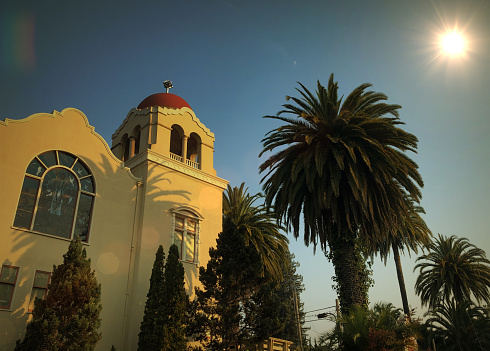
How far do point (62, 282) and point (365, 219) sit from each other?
1367 cm

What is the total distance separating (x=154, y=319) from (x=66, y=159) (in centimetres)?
796

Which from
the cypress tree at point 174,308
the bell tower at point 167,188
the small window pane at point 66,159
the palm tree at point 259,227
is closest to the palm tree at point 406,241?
the palm tree at point 259,227

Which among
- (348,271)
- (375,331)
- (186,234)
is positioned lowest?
(375,331)

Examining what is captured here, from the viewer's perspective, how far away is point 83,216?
1750 cm

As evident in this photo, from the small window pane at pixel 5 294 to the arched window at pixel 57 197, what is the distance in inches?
89.7

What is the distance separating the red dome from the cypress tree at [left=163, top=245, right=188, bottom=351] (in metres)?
10.6

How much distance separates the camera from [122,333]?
16969 mm

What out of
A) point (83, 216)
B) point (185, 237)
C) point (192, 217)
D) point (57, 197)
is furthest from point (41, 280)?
point (192, 217)

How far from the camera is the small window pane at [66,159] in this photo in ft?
57.4

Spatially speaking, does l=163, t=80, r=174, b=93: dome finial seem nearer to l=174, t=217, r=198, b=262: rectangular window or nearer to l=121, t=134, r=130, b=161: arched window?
l=121, t=134, r=130, b=161: arched window

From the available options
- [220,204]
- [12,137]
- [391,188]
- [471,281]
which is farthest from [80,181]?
[471,281]

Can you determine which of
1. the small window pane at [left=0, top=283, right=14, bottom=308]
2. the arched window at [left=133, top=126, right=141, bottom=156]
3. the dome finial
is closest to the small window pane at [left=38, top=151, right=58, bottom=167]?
the small window pane at [left=0, top=283, right=14, bottom=308]

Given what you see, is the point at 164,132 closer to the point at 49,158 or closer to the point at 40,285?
the point at 49,158

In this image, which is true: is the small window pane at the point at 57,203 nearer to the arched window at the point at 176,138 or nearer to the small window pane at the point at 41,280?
the small window pane at the point at 41,280
